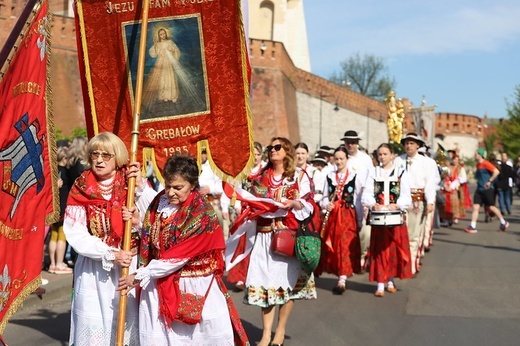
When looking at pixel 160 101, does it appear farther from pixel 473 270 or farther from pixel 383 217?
pixel 473 270

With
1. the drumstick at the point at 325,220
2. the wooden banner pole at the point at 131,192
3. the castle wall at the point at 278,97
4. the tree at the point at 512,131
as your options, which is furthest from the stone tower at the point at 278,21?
the wooden banner pole at the point at 131,192

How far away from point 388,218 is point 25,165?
231 inches

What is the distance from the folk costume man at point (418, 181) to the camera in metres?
12.1

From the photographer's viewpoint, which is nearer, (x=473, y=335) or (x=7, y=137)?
(x=7, y=137)

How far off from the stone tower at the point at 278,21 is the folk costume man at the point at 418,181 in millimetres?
47270

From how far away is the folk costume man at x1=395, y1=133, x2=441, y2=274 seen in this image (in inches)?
477

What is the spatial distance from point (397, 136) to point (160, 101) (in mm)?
19450

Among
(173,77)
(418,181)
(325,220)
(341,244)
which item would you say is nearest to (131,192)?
(173,77)

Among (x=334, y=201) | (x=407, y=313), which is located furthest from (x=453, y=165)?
(x=407, y=313)

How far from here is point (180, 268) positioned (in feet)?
16.6

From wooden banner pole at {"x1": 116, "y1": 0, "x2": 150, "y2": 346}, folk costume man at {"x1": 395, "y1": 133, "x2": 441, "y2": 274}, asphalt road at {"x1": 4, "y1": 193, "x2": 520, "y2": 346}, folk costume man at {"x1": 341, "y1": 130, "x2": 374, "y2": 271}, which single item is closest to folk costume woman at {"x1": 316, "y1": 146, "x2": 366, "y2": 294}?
folk costume man at {"x1": 341, "y1": 130, "x2": 374, "y2": 271}

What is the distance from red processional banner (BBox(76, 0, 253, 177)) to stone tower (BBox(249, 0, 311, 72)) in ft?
174

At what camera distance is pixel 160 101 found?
20.6 ft

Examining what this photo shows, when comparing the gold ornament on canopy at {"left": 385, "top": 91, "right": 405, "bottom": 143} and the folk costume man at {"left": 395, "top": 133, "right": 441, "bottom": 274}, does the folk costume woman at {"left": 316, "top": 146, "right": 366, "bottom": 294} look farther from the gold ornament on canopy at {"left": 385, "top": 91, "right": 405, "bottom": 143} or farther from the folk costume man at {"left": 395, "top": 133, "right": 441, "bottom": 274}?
the gold ornament on canopy at {"left": 385, "top": 91, "right": 405, "bottom": 143}
